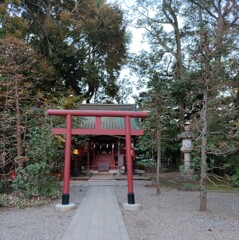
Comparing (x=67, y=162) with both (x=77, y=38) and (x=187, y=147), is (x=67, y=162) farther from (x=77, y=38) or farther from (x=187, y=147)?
(x=77, y=38)

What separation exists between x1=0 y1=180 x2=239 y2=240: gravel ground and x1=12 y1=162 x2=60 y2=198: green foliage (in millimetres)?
573

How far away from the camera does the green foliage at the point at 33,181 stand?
25.6 ft

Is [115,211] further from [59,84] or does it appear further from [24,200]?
[59,84]

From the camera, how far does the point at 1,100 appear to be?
9.13 meters

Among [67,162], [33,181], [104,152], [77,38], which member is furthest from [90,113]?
[77,38]

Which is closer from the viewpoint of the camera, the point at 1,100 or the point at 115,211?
the point at 115,211

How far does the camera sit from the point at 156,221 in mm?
5762

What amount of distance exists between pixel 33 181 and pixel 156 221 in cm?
388

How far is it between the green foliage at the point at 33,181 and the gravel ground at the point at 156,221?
573 mm

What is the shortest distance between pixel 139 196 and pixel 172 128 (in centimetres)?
959

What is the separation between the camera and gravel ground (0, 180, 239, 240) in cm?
480

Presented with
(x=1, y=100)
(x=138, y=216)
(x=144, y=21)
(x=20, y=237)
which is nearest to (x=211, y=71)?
(x=138, y=216)

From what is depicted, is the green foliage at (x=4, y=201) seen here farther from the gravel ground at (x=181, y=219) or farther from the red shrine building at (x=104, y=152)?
the red shrine building at (x=104, y=152)

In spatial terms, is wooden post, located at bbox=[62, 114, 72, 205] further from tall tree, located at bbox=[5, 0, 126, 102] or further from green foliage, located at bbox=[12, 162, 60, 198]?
tall tree, located at bbox=[5, 0, 126, 102]
